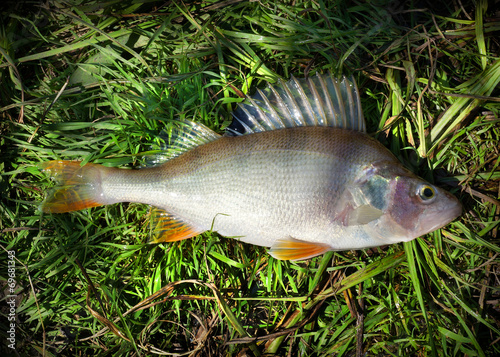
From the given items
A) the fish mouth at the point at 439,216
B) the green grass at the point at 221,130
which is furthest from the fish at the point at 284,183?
the green grass at the point at 221,130

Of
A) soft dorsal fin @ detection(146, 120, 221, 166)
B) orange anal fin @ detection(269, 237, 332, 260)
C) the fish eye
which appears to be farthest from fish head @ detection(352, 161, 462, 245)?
soft dorsal fin @ detection(146, 120, 221, 166)

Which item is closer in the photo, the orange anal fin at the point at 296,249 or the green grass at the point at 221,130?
the orange anal fin at the point at 296,249

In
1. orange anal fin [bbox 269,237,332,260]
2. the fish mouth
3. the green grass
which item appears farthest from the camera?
the green grass

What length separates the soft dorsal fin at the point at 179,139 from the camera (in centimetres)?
235

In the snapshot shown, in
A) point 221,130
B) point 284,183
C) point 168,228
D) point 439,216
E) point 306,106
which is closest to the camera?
point 439,216

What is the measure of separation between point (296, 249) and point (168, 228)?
3.41 ft

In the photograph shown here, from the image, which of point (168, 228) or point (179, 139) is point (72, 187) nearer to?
point (168, 228)

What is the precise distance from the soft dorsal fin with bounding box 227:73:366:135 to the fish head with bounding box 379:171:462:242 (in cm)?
52

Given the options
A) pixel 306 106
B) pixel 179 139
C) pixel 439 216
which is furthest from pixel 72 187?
pixel 439 216

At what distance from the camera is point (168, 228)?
93.8 inches

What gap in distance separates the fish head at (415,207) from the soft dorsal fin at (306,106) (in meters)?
0.52

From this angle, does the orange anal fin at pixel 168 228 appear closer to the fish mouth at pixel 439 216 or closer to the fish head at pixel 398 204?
the fish head at pixel 398 204

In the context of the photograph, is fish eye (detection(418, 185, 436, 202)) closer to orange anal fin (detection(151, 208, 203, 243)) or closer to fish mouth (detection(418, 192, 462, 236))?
fish mouth (detection(418, 192, 462, 236))

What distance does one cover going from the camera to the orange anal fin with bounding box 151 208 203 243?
7.68 feet
